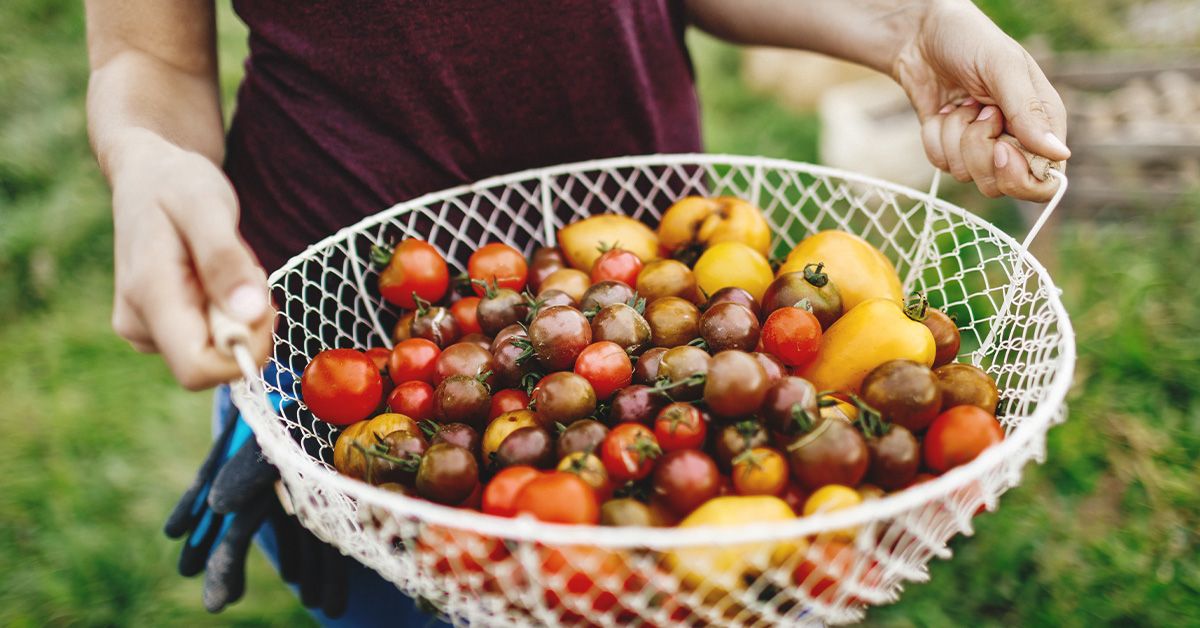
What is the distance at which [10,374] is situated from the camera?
9.80 feet

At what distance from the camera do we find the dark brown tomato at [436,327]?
1.35 metres

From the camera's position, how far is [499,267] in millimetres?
1429

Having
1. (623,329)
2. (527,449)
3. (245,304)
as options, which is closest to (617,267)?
(623,329)

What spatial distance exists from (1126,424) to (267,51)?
2461mm

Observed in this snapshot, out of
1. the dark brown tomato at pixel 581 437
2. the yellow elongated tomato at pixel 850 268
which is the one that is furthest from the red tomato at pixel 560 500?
the yellow elongated tomato at pixel 850 268

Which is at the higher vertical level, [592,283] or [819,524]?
[819,524]

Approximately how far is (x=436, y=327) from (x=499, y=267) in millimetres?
155

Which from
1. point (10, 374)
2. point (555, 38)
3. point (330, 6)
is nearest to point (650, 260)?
point (555, 38)

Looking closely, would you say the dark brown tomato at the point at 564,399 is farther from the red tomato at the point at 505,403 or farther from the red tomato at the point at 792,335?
the red tomato at the point at 792,335

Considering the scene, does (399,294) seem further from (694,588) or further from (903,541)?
(903,541)

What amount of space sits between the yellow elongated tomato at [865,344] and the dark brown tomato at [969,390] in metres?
0.05

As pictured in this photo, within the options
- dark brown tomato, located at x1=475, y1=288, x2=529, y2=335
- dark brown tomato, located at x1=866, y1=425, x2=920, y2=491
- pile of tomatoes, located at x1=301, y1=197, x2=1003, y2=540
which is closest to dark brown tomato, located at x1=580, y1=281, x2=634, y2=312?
pile of tomatoes, located at x1=301, y1=197, x2=1003, y2=540

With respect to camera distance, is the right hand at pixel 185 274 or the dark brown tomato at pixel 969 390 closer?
the right hand at pixel 185 274

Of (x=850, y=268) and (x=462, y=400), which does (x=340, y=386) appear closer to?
Answer: (x=462, y=400)
